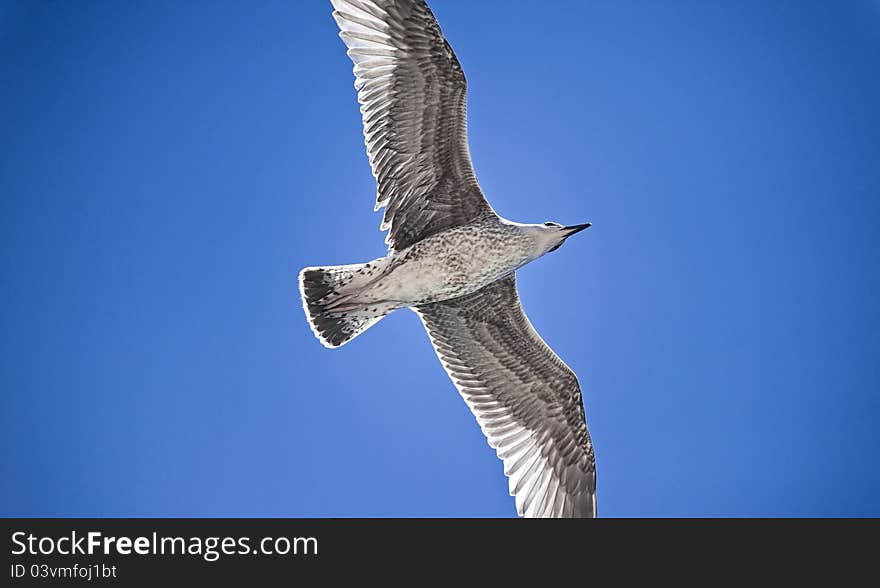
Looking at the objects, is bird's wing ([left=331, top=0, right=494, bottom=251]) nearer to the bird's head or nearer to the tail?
the bird's head

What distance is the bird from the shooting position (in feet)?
15.9

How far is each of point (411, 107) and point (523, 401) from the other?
1.95 metres

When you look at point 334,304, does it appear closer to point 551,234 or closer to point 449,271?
point 449,271

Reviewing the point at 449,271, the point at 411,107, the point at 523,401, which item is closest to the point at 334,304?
the point at 449,271

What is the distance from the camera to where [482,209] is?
5078mm

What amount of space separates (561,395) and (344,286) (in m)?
1.54

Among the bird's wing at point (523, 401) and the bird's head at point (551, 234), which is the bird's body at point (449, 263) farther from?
the bird's wing at point (523, 401)

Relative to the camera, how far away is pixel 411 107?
4.86 meters

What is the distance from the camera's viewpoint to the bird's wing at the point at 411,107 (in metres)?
4.81

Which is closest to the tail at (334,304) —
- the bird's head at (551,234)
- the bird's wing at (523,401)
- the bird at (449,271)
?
the bird at (449,271)

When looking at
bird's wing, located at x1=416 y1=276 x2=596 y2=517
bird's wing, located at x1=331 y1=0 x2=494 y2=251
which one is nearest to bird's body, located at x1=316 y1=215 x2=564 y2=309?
bird's wing, located at x1=331 y1=0 x2=494 y2=251

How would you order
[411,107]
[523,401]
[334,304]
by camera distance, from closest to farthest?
[411,107], [334,304], [523,401]
